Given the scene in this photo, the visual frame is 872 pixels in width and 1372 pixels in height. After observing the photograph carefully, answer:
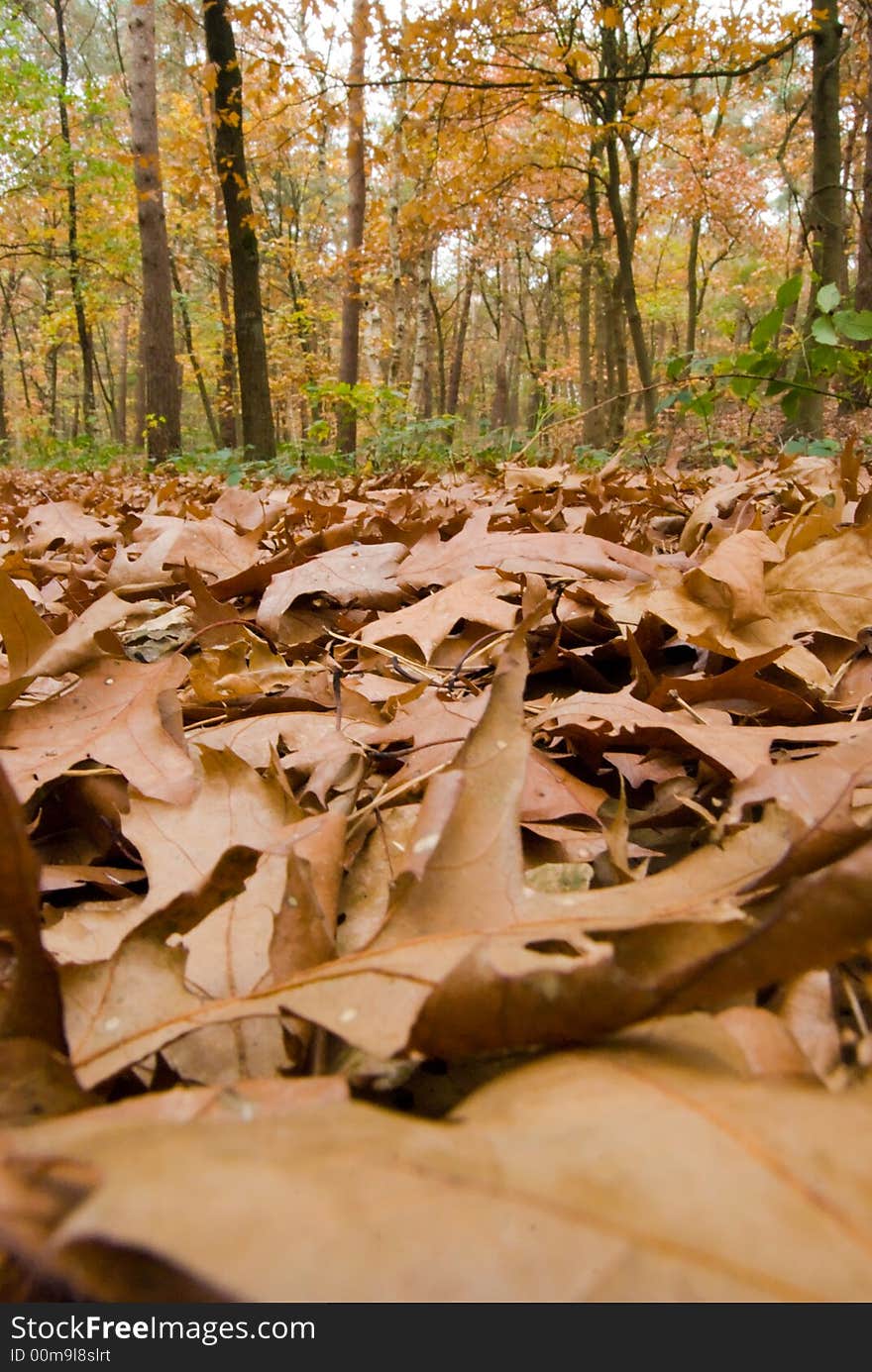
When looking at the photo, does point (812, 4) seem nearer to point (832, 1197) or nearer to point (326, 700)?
point (326, 700)

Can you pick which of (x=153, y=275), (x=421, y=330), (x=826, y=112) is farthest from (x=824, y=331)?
(x=421, y=330)

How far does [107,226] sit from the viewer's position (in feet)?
52.1

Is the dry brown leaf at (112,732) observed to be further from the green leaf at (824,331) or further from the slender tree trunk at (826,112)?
the slender tree trunk at (826,112)

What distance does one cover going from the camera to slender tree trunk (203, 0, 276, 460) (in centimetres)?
601

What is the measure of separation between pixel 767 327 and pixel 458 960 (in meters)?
2.65

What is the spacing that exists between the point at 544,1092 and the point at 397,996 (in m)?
0.10

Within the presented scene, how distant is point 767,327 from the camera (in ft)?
8.25

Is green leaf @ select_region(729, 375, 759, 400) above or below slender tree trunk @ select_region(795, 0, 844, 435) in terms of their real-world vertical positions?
below

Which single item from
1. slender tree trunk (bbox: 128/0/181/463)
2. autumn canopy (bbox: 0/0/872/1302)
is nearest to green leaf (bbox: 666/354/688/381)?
autumn canopy (bbox: 0/0/872/1302)

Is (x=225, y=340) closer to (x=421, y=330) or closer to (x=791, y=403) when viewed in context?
(x=421, y=330)

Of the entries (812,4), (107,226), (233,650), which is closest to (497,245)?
(107,226)

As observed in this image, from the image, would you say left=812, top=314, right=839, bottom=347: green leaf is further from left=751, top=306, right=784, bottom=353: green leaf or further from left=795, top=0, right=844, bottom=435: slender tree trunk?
left=795, top=0, right=844, bottom=435: slender tree trunk

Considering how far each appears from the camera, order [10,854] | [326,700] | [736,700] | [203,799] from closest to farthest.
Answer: [10,854], [203,799], [736,700], [326,700]

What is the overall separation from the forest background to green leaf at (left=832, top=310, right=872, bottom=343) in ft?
0.04
